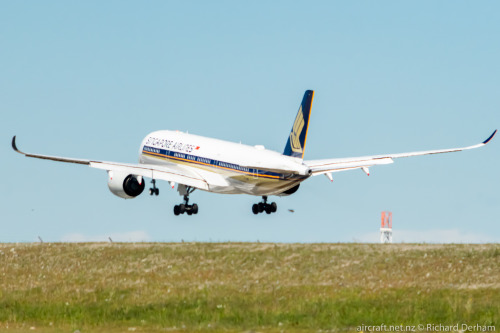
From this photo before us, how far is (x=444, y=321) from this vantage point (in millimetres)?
29125

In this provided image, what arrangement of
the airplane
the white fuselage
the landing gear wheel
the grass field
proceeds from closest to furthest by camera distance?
the grass field, the white fuselage, the airplane, the landing gear wheel

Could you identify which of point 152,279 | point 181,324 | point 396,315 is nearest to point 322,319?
point 396,315

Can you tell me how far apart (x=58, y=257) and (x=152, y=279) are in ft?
23.1

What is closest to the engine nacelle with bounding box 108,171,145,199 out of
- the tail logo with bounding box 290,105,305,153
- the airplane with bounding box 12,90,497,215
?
the airplane with bounding box 12,90,497,215

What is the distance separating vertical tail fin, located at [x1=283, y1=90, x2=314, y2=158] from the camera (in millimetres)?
59562

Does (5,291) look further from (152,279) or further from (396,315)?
(396,315)

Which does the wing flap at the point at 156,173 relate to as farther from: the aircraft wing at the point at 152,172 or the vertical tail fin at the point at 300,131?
the vertical tail fin at the point at 300,131

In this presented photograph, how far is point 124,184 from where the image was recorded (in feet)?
204

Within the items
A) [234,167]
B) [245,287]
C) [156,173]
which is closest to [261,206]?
[234,167]

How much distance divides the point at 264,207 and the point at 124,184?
9737 millimetres

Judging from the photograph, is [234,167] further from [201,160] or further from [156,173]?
[156,173]

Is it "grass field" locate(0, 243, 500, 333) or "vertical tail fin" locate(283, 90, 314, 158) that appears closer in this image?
"grass field" locate(0, 243, 500, 333)

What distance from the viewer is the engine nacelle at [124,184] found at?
204 feet

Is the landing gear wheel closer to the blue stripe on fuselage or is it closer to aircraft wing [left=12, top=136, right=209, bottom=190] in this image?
the blue stripe on fuselage
